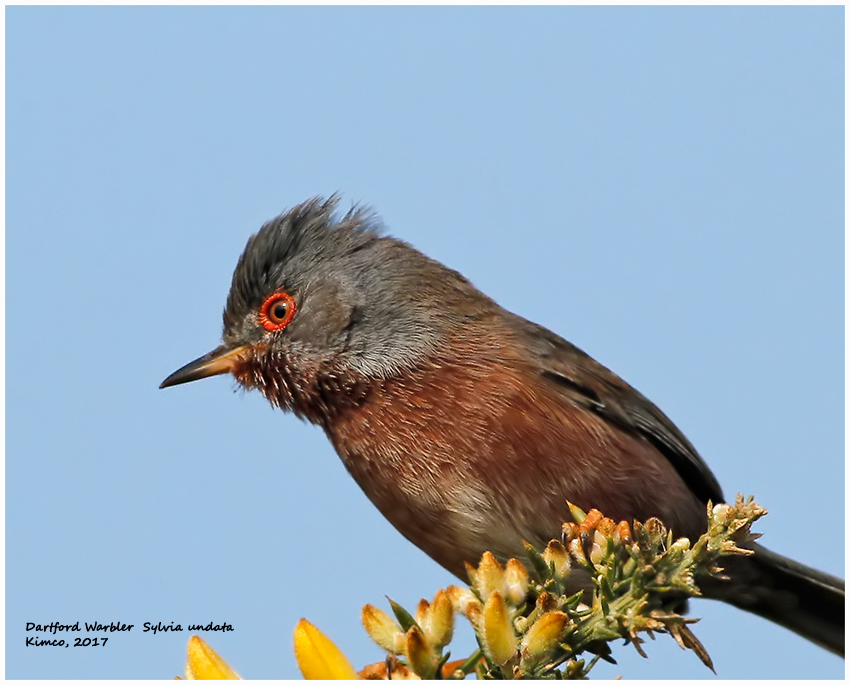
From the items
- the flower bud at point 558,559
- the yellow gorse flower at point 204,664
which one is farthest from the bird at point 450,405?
the yellow gorse flower at point 204,664

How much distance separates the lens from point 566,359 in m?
6.03

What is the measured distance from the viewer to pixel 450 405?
17.0 feet

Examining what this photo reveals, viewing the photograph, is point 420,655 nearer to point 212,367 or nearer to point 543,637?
point 543,637

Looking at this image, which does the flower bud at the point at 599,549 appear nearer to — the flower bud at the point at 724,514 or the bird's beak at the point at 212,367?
the flower bud at the point at 724,514

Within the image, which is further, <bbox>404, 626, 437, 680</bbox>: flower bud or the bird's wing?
the bird's wing

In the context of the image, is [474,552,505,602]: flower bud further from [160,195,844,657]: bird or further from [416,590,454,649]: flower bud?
[160,195,844,657]: bird

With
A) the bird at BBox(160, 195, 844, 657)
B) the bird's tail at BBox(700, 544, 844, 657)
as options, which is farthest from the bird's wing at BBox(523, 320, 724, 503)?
the bird's tail at BBox(700, 544, 844, 657)

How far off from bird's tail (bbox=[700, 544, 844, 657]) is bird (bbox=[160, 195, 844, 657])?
0.01 metres

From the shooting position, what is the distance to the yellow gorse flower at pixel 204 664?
2.64 meters

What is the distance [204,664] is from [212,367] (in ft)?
11.2

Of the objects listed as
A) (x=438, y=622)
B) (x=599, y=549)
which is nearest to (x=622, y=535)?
(x=599, y=549)

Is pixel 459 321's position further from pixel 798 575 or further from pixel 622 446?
pixel 798 575

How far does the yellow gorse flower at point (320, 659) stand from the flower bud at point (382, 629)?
0.49ft

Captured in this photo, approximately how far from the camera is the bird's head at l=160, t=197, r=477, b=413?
5.55 meters
